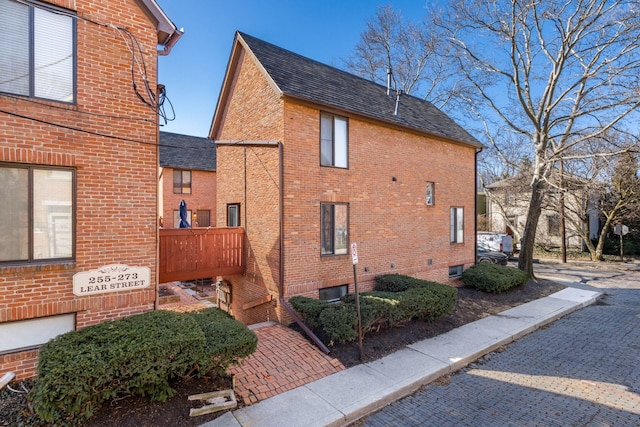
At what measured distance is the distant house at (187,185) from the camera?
22547 mm

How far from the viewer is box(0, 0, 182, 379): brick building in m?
5.25

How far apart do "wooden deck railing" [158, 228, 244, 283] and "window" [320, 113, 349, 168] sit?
147 inches

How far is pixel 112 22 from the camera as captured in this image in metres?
6.10

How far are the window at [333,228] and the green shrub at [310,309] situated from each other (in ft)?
6.19

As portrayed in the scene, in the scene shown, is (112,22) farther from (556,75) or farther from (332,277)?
(556,75)

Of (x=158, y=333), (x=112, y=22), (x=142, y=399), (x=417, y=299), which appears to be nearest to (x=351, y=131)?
(x=417, y=299)

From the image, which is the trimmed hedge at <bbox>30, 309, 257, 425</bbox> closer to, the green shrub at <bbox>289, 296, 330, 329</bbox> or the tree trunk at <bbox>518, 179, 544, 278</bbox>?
the green shrub at <bbox>289, 296, 330, 329</bbox>

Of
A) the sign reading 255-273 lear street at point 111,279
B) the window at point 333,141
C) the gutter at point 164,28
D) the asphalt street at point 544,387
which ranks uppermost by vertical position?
the gutter at point 164,28

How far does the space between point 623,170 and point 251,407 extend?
26390 mm

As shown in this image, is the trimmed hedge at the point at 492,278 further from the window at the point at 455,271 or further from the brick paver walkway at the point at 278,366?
the brick paver walkway at the point at 278,366

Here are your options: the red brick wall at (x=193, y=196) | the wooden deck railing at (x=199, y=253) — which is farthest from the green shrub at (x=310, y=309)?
the red brick wall at (x=193, y=196)

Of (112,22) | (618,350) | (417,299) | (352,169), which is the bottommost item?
(618,350)

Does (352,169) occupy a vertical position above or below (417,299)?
above

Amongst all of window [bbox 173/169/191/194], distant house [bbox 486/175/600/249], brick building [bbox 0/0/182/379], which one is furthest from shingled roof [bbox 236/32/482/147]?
window [bbox 173/169/191/194]
